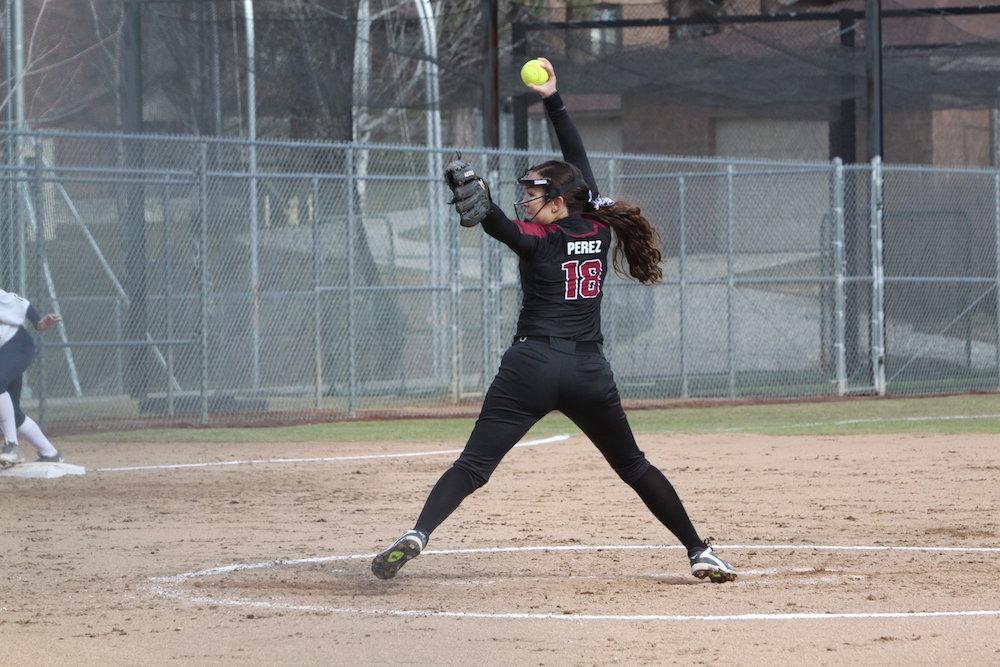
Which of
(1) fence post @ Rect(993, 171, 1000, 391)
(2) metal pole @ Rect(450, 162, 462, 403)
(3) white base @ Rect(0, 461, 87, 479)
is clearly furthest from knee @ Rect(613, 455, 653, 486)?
(1) fence post @ Rect(993, 171, 1000, 391)

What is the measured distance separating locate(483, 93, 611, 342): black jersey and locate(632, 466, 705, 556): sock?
689mm

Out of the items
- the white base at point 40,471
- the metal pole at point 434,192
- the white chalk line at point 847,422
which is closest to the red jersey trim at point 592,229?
the white base at point 40,471

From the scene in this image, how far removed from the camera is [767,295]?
20953 mm

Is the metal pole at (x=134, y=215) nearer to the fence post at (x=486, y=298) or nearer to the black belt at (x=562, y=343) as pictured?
the fence post at (x=486, y=298)

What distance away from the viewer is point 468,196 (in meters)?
6.01

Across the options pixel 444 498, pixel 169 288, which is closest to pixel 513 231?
pixel 444 498

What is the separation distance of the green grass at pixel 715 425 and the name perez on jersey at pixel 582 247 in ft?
26.6

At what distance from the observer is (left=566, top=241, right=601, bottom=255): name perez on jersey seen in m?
6.57

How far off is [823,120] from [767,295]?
8.41ft

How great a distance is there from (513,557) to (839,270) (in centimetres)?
1244

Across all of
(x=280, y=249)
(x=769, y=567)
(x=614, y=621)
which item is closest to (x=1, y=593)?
(x=614, y=621)

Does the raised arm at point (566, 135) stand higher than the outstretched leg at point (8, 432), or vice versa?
the raised arm at point (566, 135)

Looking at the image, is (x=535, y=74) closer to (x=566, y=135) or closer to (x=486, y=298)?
(x=566, y=135)

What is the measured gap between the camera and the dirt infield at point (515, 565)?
552 centimetres
